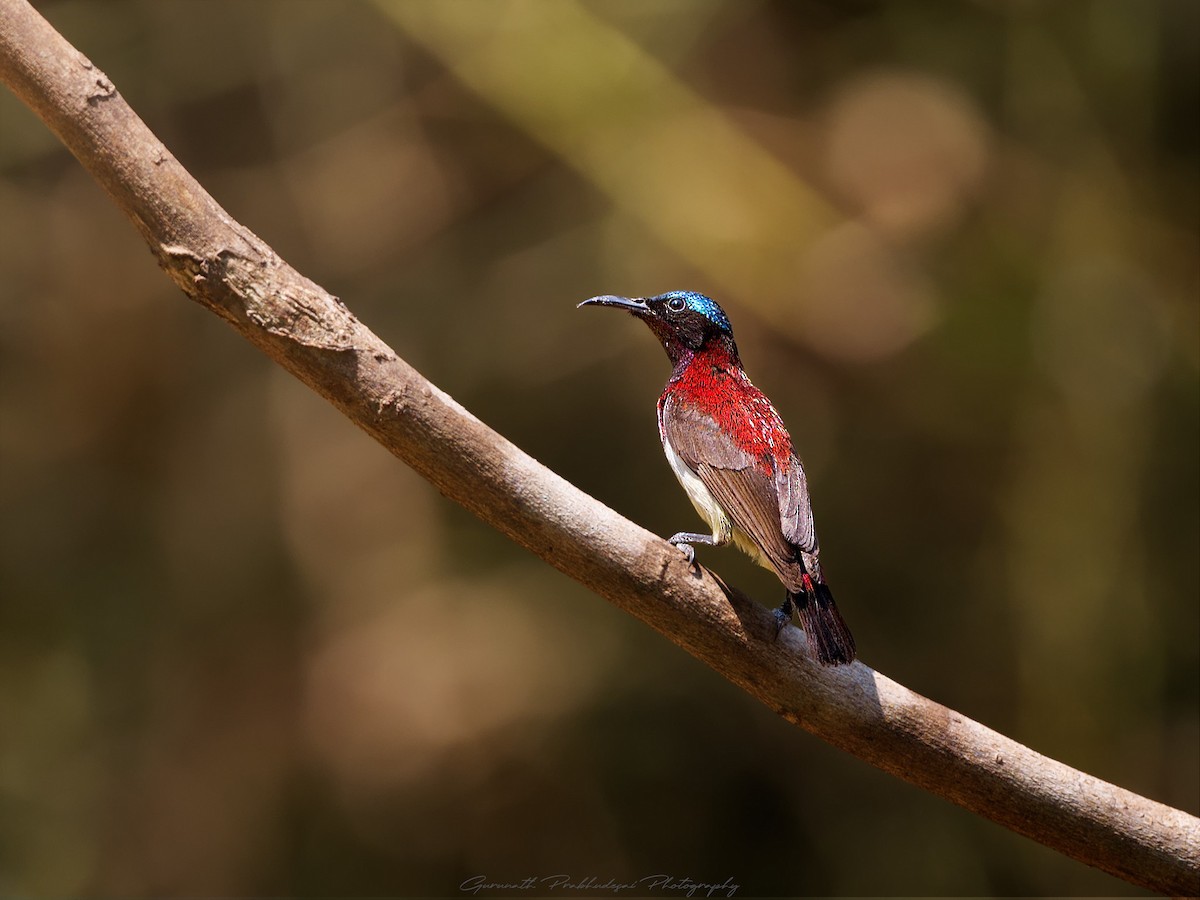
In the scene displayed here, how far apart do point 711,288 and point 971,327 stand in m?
1.07

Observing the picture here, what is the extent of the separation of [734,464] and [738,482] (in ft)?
0.15

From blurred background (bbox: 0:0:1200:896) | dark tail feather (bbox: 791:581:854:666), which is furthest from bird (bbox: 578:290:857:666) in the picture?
blurred background (bbox: 0:0:1200:896)

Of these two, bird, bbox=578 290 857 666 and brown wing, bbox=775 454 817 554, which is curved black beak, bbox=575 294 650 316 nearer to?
bird, bbox=578 290 857 666

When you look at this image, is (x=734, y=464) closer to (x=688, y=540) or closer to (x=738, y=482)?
(x=738, y=482)

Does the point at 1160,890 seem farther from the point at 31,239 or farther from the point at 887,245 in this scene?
the point at 31,239

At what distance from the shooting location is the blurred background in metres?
4.48

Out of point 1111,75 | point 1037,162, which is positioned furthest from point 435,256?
point 1111,75

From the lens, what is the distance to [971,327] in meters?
4.46

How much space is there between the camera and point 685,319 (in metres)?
2.70

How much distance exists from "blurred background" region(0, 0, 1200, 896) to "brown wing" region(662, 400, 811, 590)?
6.48 ft

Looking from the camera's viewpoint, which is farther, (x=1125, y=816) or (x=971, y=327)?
(x=971, y=327)

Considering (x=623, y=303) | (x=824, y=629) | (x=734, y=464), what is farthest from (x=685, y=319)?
(x=824, y=629)

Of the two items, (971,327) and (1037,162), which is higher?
(1037,162)

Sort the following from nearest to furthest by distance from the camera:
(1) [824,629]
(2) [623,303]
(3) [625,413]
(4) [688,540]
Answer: (1) [824,629], (4) [688,540], (2) [623,303], (3) [625,413]
